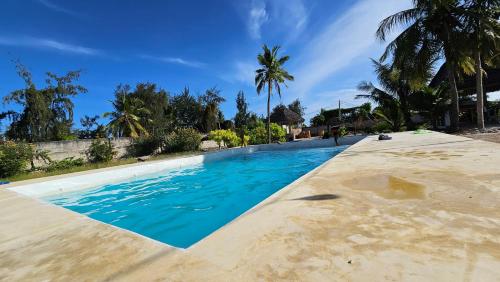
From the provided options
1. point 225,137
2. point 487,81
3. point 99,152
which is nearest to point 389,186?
point 99,152

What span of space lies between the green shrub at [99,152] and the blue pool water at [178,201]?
728 centimetres

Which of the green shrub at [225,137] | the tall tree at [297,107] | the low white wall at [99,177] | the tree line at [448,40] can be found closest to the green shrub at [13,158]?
the low white wall at [99,177]

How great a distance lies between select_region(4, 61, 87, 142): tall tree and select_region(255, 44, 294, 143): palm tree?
18351mm

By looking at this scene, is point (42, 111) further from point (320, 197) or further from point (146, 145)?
point (320, 197)

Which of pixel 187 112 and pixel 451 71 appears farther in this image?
pixel 187 112

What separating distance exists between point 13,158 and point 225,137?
14051 mm

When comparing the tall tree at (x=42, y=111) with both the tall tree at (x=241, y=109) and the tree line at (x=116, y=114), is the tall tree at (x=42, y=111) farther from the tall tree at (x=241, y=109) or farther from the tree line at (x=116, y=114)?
the tall tree at (x=241, y=109)

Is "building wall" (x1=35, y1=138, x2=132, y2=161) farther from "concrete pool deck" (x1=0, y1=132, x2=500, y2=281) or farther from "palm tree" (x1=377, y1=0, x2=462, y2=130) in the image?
"palm tree" (x1=377, y1=0, x2=462, y2=130)

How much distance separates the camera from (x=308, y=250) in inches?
85.5

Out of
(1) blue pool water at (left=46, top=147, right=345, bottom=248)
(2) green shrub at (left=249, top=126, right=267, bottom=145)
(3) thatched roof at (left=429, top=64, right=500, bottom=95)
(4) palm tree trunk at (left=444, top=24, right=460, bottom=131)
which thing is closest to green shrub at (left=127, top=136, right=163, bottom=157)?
(2) green shrub at (left=249, top=126, right=267, bottom=145)

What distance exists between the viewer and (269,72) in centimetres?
2434

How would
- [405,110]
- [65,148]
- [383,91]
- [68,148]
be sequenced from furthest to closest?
[383,91], [405,110], [68,148], [65,148]

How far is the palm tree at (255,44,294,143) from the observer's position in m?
24.1

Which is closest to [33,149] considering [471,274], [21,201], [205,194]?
[21,201]
